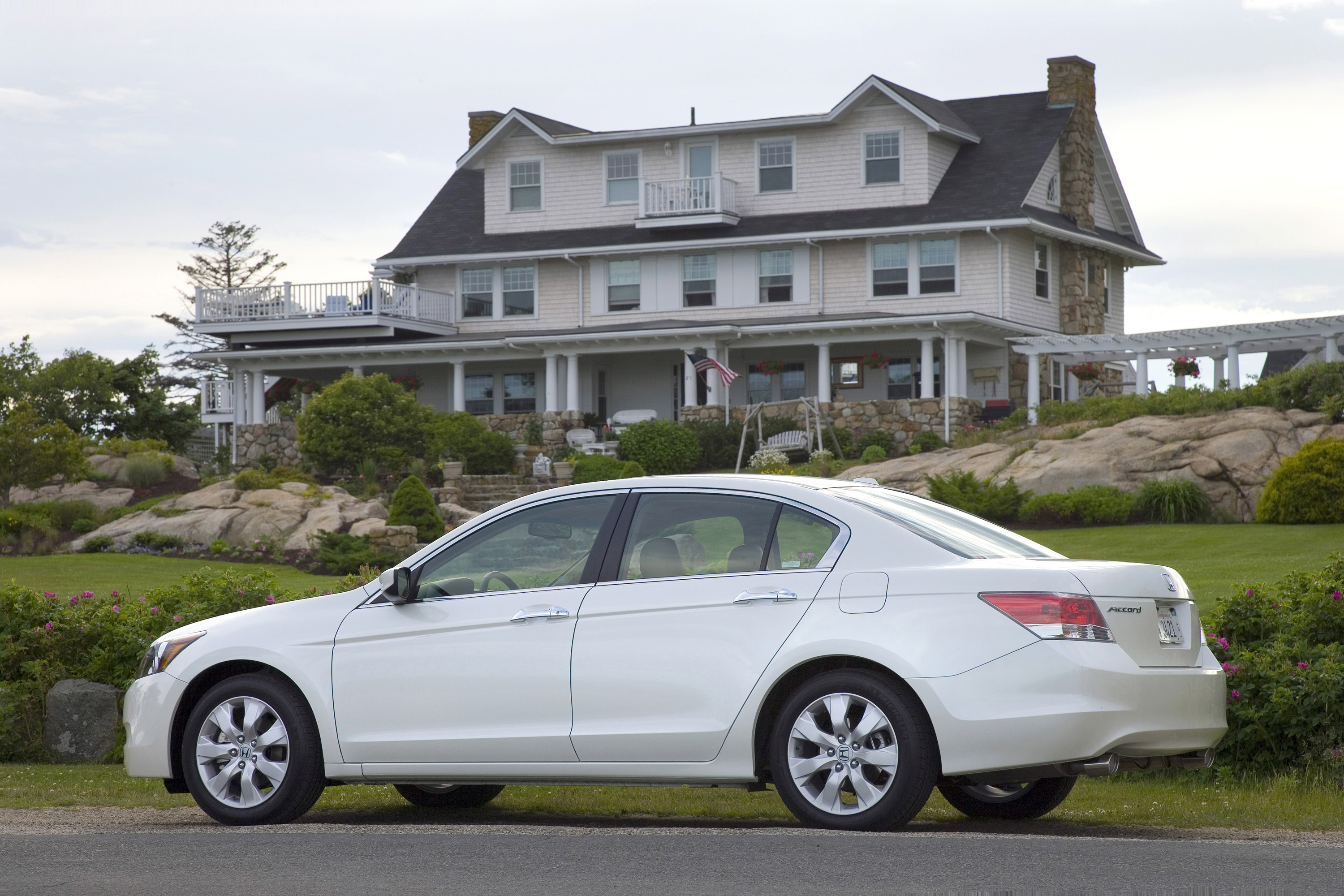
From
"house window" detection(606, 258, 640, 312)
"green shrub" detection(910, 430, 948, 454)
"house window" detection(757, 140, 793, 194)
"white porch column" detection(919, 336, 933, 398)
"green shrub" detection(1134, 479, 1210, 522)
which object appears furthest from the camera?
"house window" detection(606, 258, 640, 312)

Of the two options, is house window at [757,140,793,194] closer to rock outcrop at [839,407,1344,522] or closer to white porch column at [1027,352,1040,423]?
white porch column at [1027,352,1040,423]

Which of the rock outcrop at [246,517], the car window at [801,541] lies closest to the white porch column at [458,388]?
the rock outcrop at [246,517]

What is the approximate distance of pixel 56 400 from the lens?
38812mm

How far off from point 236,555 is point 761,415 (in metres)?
12.0

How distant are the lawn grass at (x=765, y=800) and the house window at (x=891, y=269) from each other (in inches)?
1027

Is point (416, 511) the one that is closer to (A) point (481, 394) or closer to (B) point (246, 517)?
(B) point (246, 517)

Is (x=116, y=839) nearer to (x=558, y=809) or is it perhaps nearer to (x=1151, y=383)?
(x=558, y=809)

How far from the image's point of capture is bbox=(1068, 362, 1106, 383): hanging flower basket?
34.1 metres

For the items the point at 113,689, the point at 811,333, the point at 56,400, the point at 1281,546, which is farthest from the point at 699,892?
the point at 56,400

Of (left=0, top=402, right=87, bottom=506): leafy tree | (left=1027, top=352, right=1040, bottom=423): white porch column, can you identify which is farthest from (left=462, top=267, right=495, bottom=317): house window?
(left=1027, top=352, right=1040, bottom=423): white porch column

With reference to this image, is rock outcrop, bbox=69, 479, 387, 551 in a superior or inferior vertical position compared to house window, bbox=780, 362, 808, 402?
inferior

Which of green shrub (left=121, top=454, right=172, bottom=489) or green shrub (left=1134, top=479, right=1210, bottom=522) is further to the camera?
green shrub (left=121, top=454, right=172, bottom=489)

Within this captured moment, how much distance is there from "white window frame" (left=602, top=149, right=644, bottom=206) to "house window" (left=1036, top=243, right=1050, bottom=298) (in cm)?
947

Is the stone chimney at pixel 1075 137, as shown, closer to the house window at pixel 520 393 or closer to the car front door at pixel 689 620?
the house window at pixel 520 393
